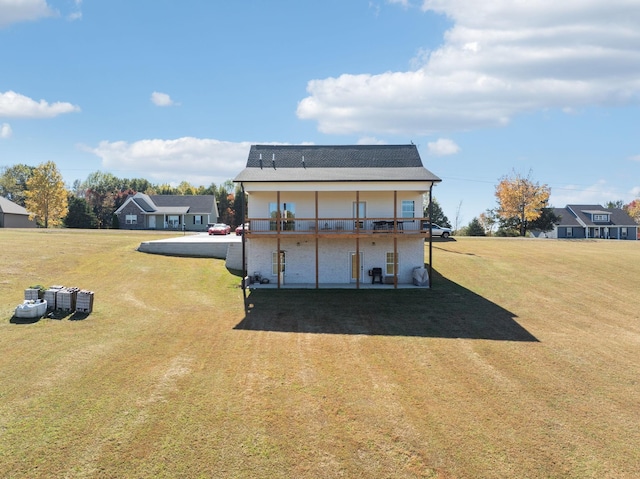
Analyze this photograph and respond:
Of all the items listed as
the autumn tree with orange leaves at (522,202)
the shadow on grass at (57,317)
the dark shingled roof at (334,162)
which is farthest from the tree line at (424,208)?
the shadow on grass at (57,317)

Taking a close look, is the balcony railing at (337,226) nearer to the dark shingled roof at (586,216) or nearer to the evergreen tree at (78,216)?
the evergreen tree at (78,216)

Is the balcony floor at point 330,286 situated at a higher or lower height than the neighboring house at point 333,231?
lower

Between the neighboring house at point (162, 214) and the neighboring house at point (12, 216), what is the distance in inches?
551

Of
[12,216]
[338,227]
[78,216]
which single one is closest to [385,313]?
[338,227]

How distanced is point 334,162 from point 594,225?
200 feet

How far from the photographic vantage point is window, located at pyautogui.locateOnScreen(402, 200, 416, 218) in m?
25.4

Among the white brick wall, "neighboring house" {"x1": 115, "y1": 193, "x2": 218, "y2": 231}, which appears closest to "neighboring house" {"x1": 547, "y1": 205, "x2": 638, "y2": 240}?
the white brick wall

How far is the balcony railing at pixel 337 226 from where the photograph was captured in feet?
76.5

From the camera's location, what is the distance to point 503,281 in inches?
944

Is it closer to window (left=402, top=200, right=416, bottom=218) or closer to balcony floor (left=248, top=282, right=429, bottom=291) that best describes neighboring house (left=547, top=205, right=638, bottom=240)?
window (left=402, top=200, right=416, bottom=218)

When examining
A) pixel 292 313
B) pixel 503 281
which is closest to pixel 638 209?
pixel 503 281

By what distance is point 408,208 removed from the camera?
25.5 metres

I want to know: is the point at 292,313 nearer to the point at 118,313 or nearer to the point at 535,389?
the point at 118,313

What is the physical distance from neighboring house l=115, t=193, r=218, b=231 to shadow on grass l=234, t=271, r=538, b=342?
4559 centimetres
